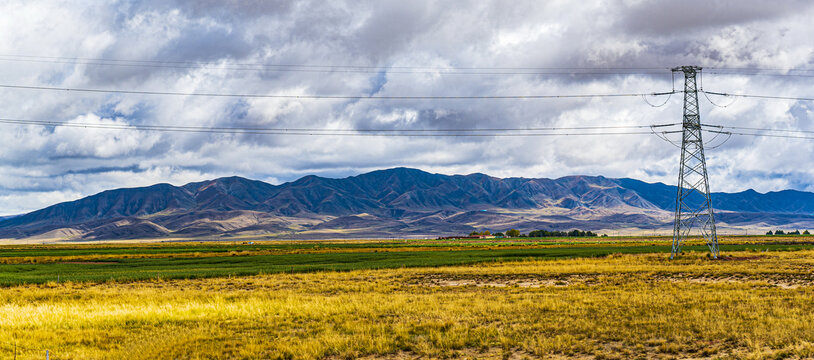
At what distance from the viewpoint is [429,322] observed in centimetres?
2573

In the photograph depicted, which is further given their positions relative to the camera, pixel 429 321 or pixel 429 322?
pixel 429 321

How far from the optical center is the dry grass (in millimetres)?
20766

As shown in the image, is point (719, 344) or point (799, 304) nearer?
point (719, 344)

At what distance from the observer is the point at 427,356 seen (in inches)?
807

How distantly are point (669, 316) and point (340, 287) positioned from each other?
24.7 m

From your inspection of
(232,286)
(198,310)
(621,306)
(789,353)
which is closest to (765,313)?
(621,306)

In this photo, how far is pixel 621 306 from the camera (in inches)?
1163

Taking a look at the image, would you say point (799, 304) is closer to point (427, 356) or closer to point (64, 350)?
point (427, 356)

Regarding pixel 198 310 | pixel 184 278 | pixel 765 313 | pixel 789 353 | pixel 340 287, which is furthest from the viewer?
pixel 184 278

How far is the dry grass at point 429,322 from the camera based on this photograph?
20.8m

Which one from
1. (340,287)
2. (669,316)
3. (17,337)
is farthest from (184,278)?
(669,316)

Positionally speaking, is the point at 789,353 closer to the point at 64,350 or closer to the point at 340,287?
the point at 64,350

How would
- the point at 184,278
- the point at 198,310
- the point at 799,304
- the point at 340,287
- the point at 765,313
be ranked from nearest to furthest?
1. the point at 765,313
2. the point at 799,304
3. the point at 198,310
4. the point at 340,287
5. the point at 184,278

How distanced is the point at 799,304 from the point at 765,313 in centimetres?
433
